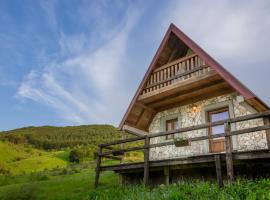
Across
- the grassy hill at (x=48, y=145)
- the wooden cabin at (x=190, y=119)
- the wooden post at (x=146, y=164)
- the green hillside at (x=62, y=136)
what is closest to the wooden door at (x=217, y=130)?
the wooden cabin at (x=190, y=119)

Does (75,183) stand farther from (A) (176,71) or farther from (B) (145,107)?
(A) (176,71)

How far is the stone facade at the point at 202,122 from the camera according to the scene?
11273 mm

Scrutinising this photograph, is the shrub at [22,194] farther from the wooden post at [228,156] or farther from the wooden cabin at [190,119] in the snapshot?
the wooden post at [228,156]

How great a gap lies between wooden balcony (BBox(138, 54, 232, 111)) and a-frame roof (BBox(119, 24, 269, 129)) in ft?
0.80

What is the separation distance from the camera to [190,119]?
13.8m

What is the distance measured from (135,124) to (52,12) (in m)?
7.08

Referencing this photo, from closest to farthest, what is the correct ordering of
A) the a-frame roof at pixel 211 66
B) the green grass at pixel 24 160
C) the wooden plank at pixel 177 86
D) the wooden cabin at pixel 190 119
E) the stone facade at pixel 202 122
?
the wooden cabin at pixel 190 119 < the a-frame roof at pixel 211 66 < the stone facade at pixel 202 122 < the wooden plank at pixel 177 86 < the green grass at pixel 24 160

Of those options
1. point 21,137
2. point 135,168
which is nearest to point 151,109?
point 135,168

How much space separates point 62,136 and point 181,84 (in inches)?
2741

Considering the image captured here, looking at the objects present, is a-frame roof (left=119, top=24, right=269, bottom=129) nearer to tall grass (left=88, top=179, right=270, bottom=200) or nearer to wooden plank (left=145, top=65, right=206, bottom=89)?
wooden plank (left=145, top=65, right=206, bottom=89)

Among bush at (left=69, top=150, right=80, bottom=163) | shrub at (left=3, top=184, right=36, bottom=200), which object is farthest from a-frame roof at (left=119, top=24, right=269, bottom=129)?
bush at (left=69, top=150, right=80, bottom=163)

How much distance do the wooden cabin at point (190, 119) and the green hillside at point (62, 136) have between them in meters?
48.3

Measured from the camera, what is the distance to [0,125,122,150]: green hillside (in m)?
68.5

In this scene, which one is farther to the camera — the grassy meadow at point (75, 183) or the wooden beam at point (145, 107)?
the wooden beam at point (145, 107)
